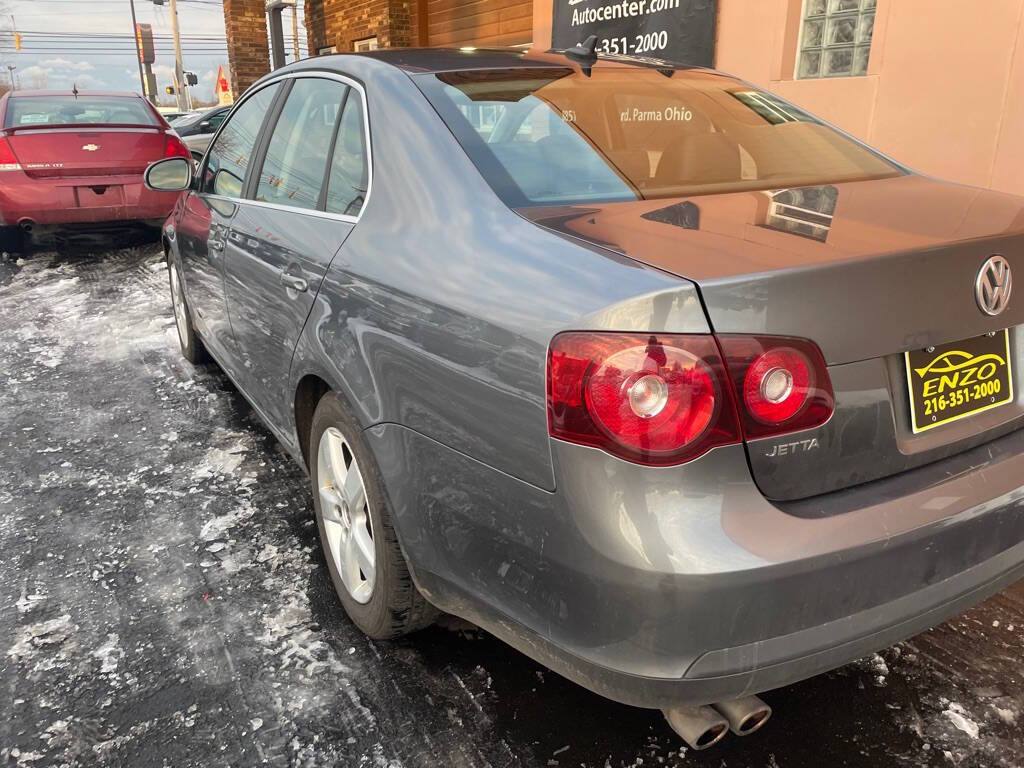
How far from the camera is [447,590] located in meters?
1.91

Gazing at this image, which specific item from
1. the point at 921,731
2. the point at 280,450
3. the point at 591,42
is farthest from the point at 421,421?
the point at 280,450

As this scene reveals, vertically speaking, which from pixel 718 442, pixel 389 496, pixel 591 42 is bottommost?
pixel 389 496

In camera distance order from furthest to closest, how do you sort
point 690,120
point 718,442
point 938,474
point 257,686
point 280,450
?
point 280,450 → point 690,120 → point 257,686 → point 938,474 → point 718,442

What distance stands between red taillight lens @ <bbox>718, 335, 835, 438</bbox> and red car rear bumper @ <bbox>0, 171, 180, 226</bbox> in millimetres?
7401

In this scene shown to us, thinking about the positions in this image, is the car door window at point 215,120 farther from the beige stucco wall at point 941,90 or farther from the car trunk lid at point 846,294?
the car trunk lid at point 846,294

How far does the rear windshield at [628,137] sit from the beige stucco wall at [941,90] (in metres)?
2.83

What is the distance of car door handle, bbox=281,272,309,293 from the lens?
244 cm

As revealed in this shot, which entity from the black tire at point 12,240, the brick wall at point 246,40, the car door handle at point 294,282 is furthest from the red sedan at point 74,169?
the brick wall at point 246,40

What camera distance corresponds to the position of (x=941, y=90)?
5.20 m

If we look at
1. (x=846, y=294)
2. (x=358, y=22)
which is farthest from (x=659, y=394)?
(x=358, y=22)

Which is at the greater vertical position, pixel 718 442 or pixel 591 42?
pixel 591 42

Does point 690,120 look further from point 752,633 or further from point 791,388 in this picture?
point 752,633

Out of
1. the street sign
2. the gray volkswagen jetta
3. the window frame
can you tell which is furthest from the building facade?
the street sign

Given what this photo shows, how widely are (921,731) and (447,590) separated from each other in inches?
49.3
